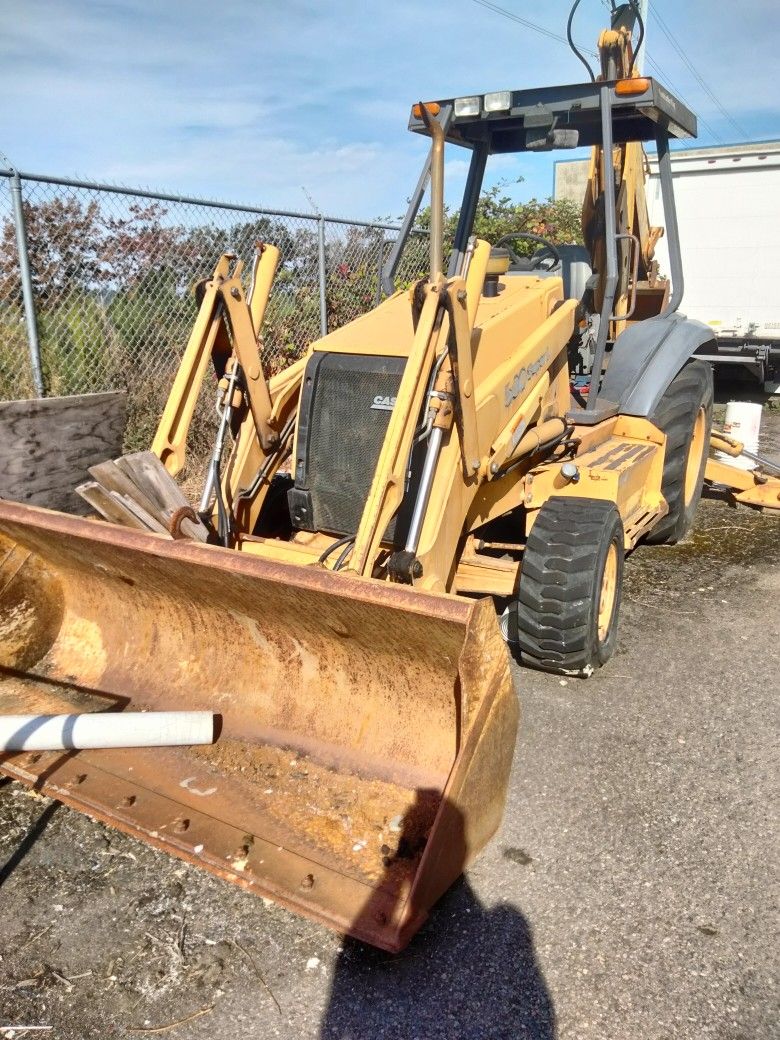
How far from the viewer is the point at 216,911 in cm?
261

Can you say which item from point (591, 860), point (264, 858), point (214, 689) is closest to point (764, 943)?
point (591, 860)

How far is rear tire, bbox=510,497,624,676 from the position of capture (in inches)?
144

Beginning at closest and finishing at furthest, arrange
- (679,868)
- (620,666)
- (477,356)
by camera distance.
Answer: (679,868) → (477,356) → (620,666)

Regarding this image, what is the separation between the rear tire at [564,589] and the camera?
3.65 meters

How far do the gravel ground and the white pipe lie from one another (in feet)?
1.01

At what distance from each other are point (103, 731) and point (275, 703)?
2.01 ft

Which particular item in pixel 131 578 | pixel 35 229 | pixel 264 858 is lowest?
pixel 264 858

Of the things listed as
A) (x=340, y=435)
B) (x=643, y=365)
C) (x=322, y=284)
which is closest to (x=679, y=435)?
(x=643, y=365)

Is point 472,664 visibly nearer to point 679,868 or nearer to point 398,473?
point 398,473

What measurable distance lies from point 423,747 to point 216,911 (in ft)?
2.68

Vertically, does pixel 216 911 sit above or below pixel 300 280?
below

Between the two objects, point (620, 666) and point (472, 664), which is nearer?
point (472, 664)

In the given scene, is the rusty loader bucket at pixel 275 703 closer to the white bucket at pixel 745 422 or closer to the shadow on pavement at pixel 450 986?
the shadow on pavement at pixel 450 986

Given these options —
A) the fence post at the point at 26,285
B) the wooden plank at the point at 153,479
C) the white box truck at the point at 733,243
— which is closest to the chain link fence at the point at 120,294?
the fence post at the point at 26,285
